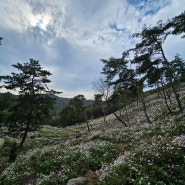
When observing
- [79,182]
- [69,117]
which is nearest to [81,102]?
[79,182]

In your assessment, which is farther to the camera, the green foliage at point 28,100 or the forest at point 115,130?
the green foliage at point 28,100

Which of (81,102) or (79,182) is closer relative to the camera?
(79,182)

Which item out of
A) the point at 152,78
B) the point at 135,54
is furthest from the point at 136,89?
the point at 135,54

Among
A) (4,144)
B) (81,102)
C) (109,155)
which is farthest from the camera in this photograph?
(81,102)

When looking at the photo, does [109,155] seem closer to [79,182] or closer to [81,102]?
[79,182]

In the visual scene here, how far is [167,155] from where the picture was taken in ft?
26.9

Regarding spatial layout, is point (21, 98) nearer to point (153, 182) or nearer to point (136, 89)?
point (136, 89)

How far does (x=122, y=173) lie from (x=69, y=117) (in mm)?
89876

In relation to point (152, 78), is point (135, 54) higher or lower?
higher

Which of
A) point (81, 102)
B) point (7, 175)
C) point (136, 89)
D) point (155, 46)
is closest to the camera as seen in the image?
point (7, 175)

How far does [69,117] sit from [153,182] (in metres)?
91.3

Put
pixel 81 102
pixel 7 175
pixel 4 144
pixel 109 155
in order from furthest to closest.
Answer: pixel 81 102 < pixel 4 144 < pixel 7 175 < pixel 109 155

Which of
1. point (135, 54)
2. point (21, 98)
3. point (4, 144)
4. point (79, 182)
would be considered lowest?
point (79, 182)

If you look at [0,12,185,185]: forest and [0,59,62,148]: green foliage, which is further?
[0,59,62,148]: green foliage
